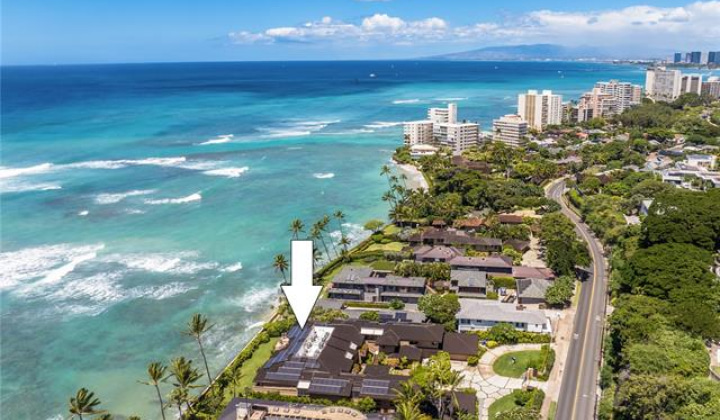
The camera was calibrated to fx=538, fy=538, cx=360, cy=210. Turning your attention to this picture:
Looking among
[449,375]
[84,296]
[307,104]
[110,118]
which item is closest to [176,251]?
[84,296]

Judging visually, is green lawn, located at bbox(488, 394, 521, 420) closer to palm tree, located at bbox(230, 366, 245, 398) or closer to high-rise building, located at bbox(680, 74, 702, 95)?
palm tree, located at bbox(230, 366, 245, 398)

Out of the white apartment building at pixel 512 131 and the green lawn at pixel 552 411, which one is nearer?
the green lawn at pixel 552 411

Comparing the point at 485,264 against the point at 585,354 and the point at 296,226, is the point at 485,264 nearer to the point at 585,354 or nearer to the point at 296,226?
the point at 585,354

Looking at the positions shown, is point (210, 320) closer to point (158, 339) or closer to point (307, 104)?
point (158, 339)

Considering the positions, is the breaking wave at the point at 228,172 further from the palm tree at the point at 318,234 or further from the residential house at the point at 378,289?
the residential house at the point at 378,289

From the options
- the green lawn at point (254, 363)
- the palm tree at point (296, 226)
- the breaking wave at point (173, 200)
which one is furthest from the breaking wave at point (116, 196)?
the green lawn at point (254, 363)

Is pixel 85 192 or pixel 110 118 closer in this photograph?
→ pixel 85 192
